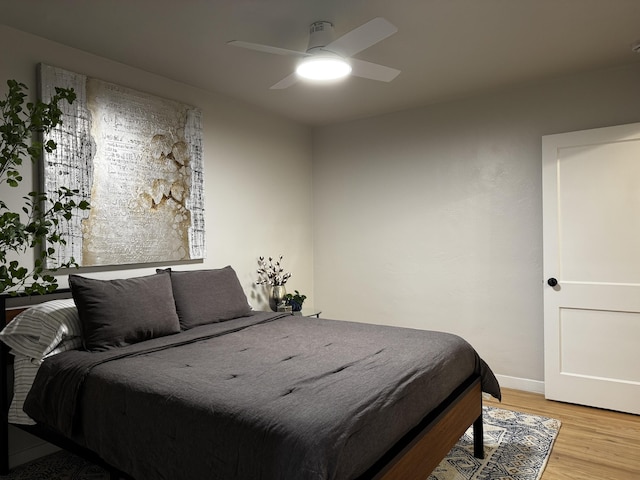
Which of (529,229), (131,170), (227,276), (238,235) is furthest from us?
(238,235)

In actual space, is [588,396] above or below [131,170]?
below

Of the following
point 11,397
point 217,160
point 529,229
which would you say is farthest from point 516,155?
point 11,397

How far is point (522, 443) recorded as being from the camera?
283cm

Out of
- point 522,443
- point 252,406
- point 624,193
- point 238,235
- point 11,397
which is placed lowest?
point 522,443

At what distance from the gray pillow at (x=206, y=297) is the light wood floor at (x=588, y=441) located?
2.15m

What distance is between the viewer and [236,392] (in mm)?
1769

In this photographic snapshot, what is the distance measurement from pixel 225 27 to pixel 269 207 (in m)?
2.04

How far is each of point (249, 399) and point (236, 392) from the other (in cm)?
9

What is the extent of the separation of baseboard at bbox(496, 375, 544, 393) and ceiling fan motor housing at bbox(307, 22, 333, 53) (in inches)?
124

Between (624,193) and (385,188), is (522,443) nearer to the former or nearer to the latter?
(624,193)

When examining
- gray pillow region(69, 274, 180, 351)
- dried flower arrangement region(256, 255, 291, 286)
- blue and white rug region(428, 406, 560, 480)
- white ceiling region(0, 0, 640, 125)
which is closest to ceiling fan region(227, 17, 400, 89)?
white ceiling region(0, 0, 640, 125)

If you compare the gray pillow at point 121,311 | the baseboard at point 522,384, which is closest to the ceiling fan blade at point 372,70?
the gray pillow at point 121,311

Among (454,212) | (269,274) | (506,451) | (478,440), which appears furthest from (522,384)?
(269,274)

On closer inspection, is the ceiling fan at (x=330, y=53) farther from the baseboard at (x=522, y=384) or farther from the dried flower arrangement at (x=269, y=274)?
the baseboard at (x=522, y=384)
